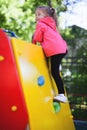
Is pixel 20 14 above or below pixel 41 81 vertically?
below

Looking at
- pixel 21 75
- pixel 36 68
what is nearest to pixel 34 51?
pixel 36 68

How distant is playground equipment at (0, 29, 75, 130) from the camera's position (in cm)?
296

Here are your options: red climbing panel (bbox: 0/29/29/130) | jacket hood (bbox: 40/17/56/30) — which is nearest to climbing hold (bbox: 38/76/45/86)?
red climbing panel (bbox: 0/29/29/130)

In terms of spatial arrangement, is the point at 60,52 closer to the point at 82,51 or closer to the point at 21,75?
the point at 21,75

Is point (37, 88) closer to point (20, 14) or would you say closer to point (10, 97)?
point (10, 97)

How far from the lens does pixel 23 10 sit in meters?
11.4

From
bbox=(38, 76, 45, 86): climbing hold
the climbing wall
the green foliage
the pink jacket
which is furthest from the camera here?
the green foliage

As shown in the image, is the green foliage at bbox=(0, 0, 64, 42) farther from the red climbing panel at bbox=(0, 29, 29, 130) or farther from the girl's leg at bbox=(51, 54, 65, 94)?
the red climbing panel at bbox=(0, 29, 29, 130)

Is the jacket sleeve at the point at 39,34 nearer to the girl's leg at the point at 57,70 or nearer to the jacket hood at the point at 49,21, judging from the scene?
the jacket hood at the point at 49,21

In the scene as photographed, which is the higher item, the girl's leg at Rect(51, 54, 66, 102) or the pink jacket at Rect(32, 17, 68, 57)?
the pink jacket at Rect(32, 17, 68, 57)

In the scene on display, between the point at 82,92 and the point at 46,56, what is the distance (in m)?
4.32

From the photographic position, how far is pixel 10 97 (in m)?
2.98

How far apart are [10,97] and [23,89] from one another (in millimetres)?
137

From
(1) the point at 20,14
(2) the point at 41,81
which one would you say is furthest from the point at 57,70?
(1) the point at 20,14
